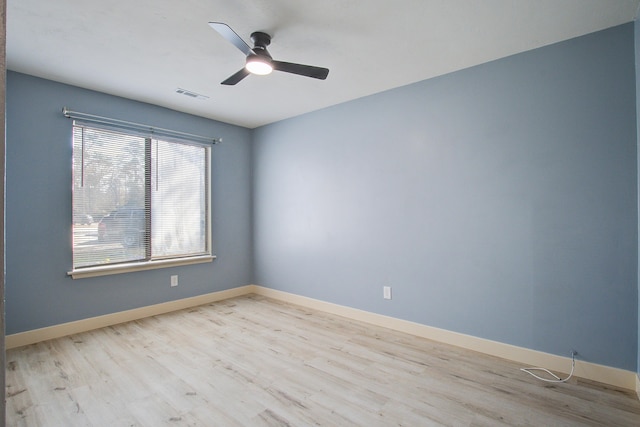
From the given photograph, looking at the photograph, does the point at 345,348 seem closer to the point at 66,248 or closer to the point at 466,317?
the point at 466,317

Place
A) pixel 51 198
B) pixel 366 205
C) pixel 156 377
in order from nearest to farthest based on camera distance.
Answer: pixel 156 377 → pixel 51 198 → pixel 366 205

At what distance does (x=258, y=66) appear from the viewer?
2.24 meters

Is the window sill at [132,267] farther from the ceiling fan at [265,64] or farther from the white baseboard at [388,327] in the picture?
the ceiling fan at [265,64]

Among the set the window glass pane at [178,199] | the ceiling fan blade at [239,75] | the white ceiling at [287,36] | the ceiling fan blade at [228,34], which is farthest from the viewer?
the window glass pane at [178,199]

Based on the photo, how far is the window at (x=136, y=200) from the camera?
10.6ft

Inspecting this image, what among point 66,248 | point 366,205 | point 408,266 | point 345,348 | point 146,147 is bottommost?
point 345,348

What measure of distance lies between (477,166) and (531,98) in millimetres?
643

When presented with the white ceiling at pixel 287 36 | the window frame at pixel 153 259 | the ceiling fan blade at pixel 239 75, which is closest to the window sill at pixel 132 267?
the window frame at pixel 153 259

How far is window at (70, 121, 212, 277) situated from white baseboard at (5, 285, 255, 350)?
51 cm

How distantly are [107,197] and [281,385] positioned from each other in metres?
2.76

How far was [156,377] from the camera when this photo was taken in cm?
229

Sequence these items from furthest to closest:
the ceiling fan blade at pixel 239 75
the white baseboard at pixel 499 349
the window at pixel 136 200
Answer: the window at pixel 136 200 → the ceiling fan blade at pixel 239 75 → the white baseboard at pixel 499 349

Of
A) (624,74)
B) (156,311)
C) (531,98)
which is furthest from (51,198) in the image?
(624,74)

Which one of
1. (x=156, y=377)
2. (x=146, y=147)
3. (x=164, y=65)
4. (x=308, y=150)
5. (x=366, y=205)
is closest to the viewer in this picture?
(x=156, y=377)
